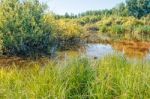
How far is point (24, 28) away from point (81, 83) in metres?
6.22

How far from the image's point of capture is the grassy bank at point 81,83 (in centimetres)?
504

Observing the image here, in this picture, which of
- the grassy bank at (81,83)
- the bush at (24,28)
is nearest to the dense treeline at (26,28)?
the bush at (24,28)

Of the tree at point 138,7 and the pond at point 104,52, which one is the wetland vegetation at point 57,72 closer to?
the pond at point 104,52

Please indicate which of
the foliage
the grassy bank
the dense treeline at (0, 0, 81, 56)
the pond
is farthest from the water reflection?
the grassy bank

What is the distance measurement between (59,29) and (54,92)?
8.86 metres

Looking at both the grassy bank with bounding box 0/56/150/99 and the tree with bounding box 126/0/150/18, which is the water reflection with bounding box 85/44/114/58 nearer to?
the grassy bank with bounding box 0/56/150/99

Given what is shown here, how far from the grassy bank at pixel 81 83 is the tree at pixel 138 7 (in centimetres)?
4510

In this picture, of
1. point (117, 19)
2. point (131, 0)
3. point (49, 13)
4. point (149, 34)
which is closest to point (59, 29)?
point (49, 13)

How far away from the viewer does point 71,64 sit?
19.1ft

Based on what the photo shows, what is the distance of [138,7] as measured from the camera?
50.3 metres

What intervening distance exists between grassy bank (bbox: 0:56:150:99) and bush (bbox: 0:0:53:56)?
5.03 metres

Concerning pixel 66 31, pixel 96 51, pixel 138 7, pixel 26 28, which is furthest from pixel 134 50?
pixel 138 7

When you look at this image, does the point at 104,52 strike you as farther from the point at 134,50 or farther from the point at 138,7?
the point at 138,7

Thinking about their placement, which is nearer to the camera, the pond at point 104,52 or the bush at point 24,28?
the bush at point 24,28
